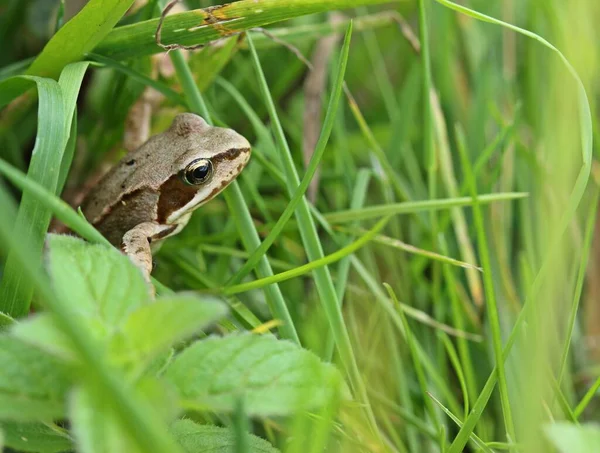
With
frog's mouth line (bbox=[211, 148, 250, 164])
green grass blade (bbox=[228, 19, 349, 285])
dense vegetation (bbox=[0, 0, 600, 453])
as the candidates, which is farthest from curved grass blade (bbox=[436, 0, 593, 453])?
frog's mouth line (bbox=[211, 148, 250, 164])

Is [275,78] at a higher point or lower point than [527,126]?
higher

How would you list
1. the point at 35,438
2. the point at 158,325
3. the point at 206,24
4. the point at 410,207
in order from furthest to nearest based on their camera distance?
the point at 410,207, the point at 206,24, the point at 35,438, the point at 158,325

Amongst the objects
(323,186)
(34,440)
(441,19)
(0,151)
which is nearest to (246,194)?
(323,186)

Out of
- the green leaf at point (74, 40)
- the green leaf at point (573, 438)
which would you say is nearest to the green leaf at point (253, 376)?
the green leaf at point (573, 438)

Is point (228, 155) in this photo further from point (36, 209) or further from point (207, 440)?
point (207, 440)

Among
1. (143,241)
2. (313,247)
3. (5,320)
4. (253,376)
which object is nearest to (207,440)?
(253,376)

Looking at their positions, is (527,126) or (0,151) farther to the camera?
(527,126)

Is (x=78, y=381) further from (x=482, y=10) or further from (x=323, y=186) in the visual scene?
(x=482, y=10)
